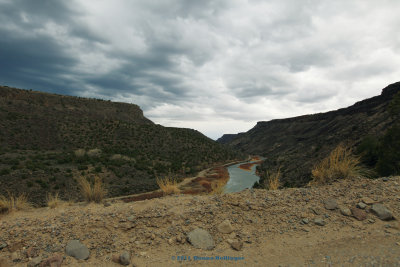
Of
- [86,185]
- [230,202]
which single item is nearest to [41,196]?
[86,185]

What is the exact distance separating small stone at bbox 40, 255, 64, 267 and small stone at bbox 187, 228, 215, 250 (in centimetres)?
249

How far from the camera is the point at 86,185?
623cm

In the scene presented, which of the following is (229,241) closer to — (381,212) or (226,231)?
(226,231)

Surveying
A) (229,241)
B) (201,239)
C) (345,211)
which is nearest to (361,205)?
(345,211)

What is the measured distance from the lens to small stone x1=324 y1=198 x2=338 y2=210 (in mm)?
4609

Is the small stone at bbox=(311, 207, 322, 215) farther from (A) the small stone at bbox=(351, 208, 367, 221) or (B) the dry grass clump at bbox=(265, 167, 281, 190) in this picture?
(B) the dry grass clump at bbox=(265, 167, 281, 190)

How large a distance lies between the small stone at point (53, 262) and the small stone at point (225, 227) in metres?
3.22

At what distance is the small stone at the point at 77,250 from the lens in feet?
11.8

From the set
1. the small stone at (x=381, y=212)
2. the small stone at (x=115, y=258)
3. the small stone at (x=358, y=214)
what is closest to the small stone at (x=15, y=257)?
the small stone at (x=115, y=258)

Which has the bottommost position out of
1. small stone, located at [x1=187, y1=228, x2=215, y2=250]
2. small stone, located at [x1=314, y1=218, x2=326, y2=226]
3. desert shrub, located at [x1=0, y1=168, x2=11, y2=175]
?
desert shrub, located at [x1=0, y1=168, x2=11, y2=175]

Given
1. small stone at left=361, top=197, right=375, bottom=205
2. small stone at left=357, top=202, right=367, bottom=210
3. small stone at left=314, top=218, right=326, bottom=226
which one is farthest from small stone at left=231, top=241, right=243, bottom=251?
small stone at left=361, top=197, right=375, bottom=205

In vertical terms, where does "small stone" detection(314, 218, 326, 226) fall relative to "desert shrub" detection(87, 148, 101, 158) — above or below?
above

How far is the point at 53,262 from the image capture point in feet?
11.2

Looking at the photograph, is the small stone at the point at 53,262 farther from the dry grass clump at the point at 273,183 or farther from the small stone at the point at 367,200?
the small stone at the point at 367,200
